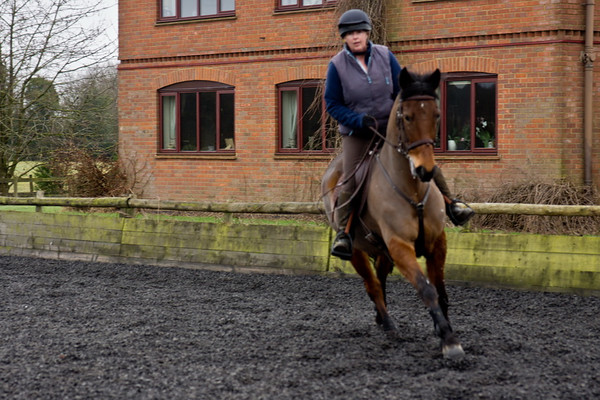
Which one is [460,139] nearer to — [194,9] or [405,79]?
[194,9]

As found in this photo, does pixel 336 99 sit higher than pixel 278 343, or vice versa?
pixel 336 99

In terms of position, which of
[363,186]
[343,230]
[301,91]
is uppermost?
[301,91]

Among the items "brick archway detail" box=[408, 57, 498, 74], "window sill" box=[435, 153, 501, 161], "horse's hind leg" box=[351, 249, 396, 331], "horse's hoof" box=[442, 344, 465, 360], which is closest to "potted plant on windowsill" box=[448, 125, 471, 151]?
"window sill" box=[435, 153, 501, 161]

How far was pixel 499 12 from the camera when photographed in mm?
15016

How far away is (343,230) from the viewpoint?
20.9 feet

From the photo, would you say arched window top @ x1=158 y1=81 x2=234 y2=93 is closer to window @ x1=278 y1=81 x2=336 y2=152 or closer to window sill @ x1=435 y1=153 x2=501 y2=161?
window @ x1=278 y1=81 x2=336 y2=152

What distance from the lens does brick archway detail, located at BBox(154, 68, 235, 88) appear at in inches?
704

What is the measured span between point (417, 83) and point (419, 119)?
29 centimetres

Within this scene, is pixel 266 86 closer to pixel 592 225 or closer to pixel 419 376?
pixel 592 225

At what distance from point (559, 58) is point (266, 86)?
6549 mm

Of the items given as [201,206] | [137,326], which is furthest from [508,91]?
[137,326]

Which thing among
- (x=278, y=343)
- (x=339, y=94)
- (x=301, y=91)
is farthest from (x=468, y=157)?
(x=278, y=343)

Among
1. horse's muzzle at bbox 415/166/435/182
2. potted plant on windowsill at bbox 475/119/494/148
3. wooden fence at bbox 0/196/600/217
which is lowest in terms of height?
wooden fence at bbox 0/196/600/217

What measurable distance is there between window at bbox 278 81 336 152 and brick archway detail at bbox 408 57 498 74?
8.52 feet
